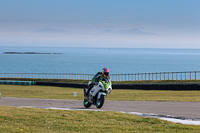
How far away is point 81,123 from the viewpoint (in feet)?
40.2

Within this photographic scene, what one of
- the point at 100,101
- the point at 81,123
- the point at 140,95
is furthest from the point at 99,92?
the point at 140,95

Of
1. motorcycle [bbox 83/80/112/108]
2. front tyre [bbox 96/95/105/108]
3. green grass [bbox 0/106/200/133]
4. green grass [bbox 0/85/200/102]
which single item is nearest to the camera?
green grass [bbox 0/106/200/133]

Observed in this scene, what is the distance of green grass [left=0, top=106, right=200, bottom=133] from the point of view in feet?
35.8

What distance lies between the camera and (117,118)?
44.1 feet

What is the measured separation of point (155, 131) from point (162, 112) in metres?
4.98

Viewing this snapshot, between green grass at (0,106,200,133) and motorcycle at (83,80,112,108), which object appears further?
motorcycle at (83,80,112,108)

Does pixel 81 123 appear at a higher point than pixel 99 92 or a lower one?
lower

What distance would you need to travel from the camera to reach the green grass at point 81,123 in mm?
10922

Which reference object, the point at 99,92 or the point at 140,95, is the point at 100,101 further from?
the point at 140,95

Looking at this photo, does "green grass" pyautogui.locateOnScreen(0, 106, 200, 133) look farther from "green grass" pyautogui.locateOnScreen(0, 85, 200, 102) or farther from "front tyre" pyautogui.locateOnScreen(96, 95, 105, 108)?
"green grass" pyautogui.locateOnScreen(0, 85, 200, 102)

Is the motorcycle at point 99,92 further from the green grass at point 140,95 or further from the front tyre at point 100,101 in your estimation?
the green grass at point 140,95

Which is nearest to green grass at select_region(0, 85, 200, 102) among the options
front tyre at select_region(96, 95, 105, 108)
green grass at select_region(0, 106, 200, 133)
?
front tyre at select_region(96, 95, 105, 108)

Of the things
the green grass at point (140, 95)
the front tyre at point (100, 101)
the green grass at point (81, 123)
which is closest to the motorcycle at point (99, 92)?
the front tyre at point (100, 101)

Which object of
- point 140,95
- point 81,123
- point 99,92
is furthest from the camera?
point 140,95
